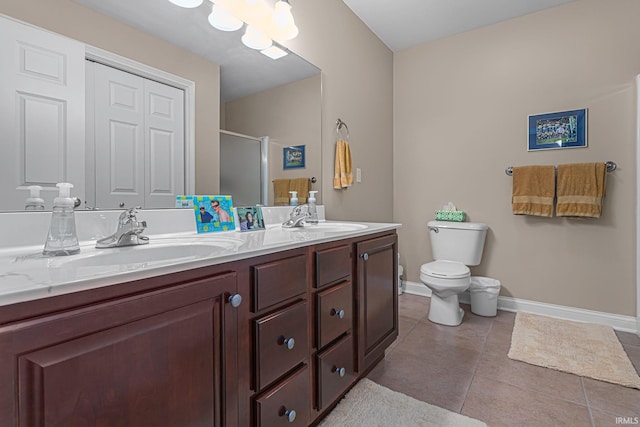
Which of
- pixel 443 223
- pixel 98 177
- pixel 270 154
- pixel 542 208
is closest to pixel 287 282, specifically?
pixel 98 177

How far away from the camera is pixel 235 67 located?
165cm

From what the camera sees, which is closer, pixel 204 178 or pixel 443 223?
pixel 204 178

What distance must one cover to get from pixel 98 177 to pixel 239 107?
2.56 feet

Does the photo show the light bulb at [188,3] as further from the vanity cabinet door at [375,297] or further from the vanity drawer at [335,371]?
the vanity drawer at [335,371]

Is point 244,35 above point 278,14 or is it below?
below

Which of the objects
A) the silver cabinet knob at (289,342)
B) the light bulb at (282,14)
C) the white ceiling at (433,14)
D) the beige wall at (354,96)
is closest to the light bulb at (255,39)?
the light bulb at (282,14)

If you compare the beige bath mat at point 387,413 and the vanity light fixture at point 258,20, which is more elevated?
the vanity light fixture at point 258,20

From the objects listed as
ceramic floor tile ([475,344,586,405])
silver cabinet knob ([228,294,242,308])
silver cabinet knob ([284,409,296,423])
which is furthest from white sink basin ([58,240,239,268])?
ceramic floor tile ([475,344,586,405])

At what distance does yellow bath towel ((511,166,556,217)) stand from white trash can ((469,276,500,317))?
2.06 feet

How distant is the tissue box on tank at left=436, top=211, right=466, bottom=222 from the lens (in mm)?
2771

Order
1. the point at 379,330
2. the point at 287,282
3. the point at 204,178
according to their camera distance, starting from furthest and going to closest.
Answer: the point at 379,330
the point at 204,178
the point at 287,282

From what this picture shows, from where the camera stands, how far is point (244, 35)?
167 cm

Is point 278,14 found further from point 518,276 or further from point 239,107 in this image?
point 518,276

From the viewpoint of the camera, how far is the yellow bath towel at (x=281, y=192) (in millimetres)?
1907
